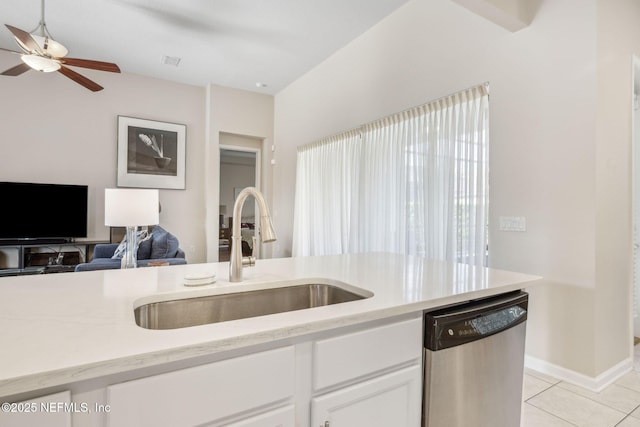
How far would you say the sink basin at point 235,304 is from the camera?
1.12m

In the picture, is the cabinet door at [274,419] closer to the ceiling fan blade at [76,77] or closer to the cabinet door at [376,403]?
the cabinet door at [376,403]

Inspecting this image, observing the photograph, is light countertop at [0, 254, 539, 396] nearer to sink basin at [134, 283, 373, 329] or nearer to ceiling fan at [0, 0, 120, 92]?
sink basin at [134, 283, 373, 329]

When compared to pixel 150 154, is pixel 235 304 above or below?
below

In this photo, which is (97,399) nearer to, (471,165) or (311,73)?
(471,165)

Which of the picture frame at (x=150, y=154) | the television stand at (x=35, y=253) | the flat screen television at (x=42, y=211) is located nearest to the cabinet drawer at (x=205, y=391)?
the television stand at (x=35, y=253)

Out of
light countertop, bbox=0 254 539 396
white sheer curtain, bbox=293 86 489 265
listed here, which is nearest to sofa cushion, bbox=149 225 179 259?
white sheer curtain, bbox=293 86 489 265

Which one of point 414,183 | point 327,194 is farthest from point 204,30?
point 414,183

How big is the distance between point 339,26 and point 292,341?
3.90 m

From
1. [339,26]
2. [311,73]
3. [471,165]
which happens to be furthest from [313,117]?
[471,165]

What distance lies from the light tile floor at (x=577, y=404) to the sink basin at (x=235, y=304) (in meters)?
1.30

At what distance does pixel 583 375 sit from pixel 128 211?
332 cm

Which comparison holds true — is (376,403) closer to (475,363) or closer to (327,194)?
(475,363)

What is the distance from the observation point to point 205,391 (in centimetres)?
73

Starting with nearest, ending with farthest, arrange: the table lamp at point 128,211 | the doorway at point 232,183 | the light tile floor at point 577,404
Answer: the light tile floor at point 577,404 → the table lamp at point 128,211 → the doorway at point 232,183
